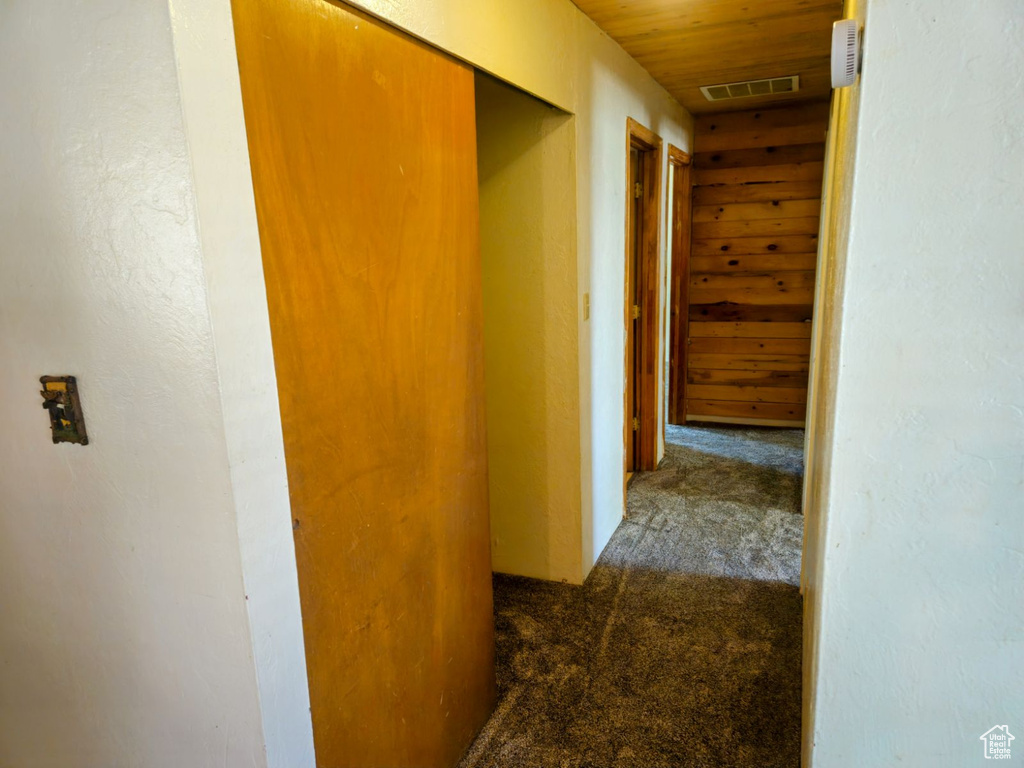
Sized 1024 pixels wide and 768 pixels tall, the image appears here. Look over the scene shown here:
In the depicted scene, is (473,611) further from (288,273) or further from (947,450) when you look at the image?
(947,450)

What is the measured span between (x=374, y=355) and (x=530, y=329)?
1226 mm

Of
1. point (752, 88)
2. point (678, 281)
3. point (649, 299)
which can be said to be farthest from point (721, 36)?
point (678, 281)

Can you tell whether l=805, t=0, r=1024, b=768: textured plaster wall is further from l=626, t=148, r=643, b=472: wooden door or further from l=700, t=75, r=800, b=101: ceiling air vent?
l=700, t=75, r=800, b=101: ceiling air vent

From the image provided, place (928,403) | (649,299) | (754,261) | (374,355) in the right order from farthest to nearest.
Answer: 1. (754,261)
2. (649,299)
3. (374,355)
4. (928,403)

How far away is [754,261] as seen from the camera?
4.62 m

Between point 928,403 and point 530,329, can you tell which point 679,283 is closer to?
point 530,329

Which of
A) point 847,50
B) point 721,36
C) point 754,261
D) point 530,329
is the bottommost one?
point 530,329

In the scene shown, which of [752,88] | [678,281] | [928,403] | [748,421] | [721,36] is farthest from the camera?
[748,421]

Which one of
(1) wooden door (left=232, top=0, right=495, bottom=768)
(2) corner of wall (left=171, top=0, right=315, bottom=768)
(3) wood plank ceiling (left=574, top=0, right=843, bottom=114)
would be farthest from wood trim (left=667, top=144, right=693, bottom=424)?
(2) corner of wall (left=171, top=0, right=315, bottom=768)

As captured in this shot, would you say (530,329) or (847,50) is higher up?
(847,50)

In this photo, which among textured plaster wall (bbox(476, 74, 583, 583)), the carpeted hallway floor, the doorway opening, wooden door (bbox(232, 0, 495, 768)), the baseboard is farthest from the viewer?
the baseboard

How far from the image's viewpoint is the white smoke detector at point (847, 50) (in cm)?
92

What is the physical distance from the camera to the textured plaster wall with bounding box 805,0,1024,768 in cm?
85

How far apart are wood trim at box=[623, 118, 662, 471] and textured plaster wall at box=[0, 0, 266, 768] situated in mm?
2587
